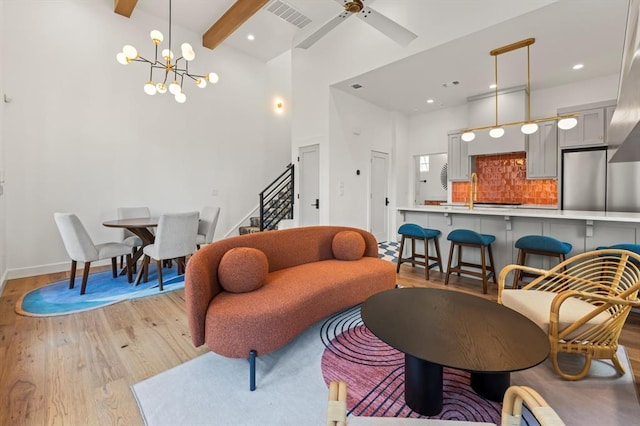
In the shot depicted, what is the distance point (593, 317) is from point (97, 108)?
650cm

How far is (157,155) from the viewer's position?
5266mm

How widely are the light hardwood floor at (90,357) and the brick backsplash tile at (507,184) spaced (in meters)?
3.39

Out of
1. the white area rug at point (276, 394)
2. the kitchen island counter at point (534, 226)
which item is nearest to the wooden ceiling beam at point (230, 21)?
the kitchen island counter at point (534, 226)

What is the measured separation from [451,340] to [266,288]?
1309 millimetres

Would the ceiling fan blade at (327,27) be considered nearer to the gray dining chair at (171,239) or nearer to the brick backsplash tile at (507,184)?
the gray dining chair at (171,239)

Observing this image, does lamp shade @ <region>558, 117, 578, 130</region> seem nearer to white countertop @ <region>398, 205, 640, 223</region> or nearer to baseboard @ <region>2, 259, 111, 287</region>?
white countertop @ <region>398, 205, 640, 223</region>

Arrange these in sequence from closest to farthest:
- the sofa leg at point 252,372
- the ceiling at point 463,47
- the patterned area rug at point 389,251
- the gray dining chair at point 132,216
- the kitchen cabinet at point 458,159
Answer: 1. the sofa leg at point 252,372
2. the ceiling at point 463,47
3. the gray dining chair at point 132,216
4. the patterned area rug at point 389,251
5. the kitchen cabinet at point 458,159

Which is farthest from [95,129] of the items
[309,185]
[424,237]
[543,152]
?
[543,152]

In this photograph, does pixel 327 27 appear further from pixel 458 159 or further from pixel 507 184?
pixel 507 184

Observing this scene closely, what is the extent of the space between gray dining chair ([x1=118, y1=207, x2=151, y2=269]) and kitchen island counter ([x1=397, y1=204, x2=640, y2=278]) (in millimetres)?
4175

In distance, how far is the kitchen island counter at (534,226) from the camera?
9.67 feet

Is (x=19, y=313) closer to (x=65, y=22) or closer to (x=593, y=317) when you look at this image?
(x=65, y=22)

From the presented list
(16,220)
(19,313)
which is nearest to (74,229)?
(19,313)

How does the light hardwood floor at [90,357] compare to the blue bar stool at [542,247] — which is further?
the blue bar stool at [542,247]
